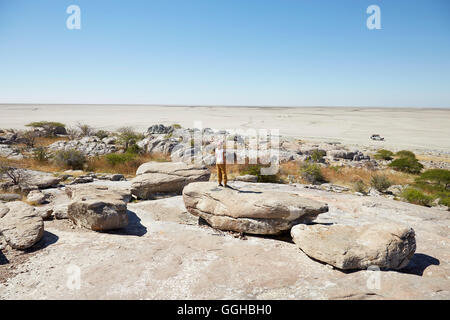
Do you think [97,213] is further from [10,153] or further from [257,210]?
[10,153]

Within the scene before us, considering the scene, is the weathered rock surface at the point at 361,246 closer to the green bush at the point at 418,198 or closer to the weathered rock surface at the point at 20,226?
the weathered rock surface at the point at 20,226

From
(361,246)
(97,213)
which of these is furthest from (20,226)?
(361,246)

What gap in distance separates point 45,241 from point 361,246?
8.01 meters

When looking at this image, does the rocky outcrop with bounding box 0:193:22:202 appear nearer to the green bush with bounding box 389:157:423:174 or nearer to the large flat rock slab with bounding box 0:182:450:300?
the large flat rock slab with bounding box 0:182:450:300

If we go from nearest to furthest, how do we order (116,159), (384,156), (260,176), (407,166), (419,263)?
(419,263), (260,176), (116,159), (407,166), (384,156)

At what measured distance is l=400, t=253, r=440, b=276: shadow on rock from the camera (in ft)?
20.2

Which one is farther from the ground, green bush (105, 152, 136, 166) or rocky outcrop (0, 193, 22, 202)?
green bush (105, 152, 136, 166)

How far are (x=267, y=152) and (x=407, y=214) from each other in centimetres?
1295

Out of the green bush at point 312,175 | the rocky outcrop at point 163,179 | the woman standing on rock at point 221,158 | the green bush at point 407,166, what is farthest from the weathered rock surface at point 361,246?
the green bush at point 407,166

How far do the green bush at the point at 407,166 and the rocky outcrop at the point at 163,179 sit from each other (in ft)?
63.8

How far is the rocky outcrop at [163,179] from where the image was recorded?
10.7 metres

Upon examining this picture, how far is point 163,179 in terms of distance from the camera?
10781 mm

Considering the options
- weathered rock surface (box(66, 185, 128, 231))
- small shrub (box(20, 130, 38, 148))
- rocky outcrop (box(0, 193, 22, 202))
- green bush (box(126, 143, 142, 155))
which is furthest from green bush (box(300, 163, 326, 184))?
small shrub (box(20, 130, 38, 148))

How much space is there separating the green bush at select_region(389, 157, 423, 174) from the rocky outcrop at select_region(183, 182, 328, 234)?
19.3 metres
